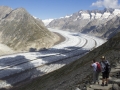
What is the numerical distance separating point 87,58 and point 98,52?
249cm

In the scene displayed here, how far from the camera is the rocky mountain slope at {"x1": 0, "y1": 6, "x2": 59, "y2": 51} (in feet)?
414

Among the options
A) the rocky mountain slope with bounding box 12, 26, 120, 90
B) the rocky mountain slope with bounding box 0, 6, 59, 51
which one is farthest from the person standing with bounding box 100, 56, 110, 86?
the rocky mountain slope with bounding box 0, 6, 59, 51

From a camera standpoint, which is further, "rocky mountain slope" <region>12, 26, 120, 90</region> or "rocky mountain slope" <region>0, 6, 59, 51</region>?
"rocky mountain slope" <region>0, 6, 59, 51</region>

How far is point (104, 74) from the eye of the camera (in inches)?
882

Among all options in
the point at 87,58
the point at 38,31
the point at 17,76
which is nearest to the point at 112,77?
the point at 87,58

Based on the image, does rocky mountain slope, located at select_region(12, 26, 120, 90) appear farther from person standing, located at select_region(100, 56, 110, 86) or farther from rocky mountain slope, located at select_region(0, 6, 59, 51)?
rocky mountain slope, located at select_region(0, 6, 59, 51)

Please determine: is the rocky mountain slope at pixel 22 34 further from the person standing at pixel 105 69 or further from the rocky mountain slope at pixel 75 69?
the person standing at pixel 105 69

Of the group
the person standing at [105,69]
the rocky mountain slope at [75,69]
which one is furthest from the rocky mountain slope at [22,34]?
the person standing at [105,69]

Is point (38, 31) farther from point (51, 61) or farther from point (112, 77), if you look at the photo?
point (112, 77)

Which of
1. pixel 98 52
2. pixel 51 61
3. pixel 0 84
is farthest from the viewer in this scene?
pixel 51 61

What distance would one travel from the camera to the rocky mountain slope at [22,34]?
126250mm

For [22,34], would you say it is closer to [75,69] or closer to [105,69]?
[75,69]

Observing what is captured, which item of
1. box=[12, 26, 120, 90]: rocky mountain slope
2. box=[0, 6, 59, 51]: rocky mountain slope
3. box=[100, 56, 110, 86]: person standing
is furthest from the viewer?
box=[0, 6, 59, 51]: rocky mountain slope

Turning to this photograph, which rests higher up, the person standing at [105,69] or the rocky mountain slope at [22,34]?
the rocky mountain slope at [22,34]
